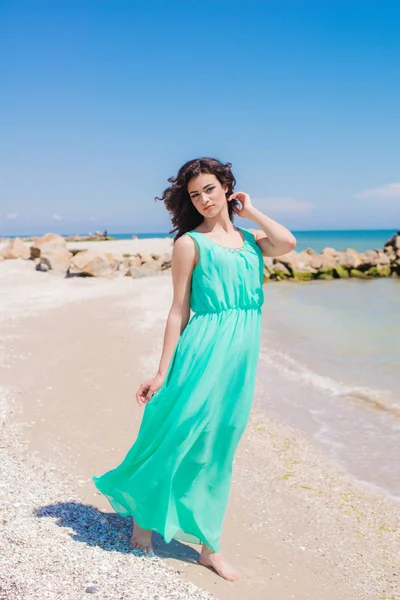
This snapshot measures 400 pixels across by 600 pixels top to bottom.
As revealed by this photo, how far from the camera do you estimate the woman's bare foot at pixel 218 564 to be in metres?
3.41

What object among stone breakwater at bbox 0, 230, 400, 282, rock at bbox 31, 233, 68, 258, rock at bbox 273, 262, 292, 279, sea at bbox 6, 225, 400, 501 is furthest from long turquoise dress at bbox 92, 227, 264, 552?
rock at bbox 273, 262, 292, 279

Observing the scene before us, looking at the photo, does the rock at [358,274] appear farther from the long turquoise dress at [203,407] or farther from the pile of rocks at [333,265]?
the long turquoise dress at [203,407]

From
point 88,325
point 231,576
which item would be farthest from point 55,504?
point 88,325

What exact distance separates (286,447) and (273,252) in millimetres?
2920

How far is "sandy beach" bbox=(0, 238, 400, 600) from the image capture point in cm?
315

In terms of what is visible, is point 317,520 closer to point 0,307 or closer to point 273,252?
point 273,252

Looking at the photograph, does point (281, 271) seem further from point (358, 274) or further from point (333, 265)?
point (358, 274)

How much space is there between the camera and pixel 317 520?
4391 mm

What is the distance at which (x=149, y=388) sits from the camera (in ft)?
11.2

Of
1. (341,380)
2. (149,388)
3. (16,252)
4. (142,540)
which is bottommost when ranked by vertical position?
(341,380)

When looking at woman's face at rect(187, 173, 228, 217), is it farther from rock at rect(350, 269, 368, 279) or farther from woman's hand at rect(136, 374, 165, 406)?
rock at rect(350, 269, 368, 279)

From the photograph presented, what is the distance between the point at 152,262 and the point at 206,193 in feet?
68.3

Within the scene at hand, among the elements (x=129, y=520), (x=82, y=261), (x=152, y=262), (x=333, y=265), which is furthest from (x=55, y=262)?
(x=129, y=520)

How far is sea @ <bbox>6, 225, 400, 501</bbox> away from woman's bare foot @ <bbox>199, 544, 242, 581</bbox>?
82.4 inches
